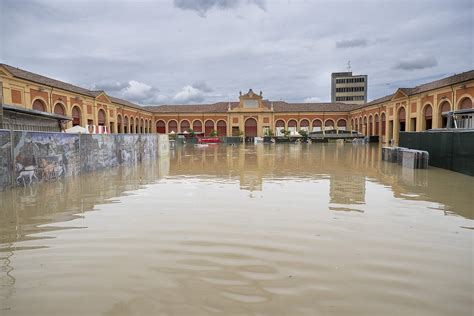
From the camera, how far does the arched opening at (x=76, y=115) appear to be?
37.5 metres

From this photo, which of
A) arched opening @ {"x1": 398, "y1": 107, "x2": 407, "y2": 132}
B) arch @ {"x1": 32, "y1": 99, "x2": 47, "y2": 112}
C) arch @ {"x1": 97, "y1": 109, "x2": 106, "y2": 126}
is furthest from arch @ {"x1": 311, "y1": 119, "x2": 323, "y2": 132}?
arch @ {"x1": 32, "y1": 99, "x2": 47, "y2": 112}

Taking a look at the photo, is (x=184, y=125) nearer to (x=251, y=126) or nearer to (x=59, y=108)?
(x=251, y=126)

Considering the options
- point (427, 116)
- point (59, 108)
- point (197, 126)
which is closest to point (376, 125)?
point (427, 116)

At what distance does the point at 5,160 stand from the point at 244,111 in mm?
57366

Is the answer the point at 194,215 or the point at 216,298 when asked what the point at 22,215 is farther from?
the point at 216,298

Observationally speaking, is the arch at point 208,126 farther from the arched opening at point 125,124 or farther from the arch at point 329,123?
the arch at point 329,123

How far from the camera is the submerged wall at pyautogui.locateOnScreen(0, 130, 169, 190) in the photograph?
9828mm

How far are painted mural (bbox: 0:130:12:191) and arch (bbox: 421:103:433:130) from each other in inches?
1476

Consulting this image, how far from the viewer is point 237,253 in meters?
4.71

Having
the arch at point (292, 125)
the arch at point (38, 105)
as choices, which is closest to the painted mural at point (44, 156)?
the arch at point (38, 105)

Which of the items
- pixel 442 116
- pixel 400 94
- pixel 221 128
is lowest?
pixel 442 116

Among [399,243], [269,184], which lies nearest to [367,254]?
[399,243]

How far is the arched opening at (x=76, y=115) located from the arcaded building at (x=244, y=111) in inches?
4.3

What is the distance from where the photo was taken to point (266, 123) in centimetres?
6556
